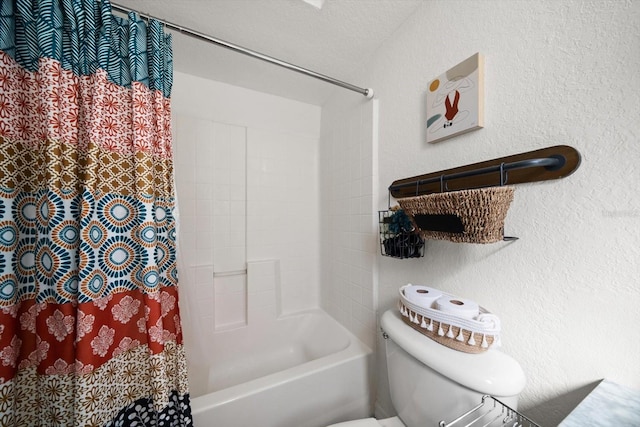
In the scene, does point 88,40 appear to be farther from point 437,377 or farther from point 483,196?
point 437,377

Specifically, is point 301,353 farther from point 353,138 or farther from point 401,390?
point 353,138

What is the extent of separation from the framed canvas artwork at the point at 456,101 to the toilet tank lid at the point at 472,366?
718mm

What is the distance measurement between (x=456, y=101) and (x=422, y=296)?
Result: 72cm

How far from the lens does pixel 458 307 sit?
0.64m

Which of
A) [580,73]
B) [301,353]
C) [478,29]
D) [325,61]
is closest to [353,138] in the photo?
[325,61]

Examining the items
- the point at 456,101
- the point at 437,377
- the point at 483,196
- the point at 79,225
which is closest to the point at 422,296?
the point at 437,377

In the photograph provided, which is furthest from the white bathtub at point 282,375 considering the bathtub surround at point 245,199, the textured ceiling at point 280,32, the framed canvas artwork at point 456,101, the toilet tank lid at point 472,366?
the textured ceiling at point 280,32

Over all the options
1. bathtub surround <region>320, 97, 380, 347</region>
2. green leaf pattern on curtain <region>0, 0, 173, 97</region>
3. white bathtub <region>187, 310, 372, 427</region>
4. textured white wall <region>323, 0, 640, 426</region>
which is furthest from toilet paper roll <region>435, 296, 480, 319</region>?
green leaf pattern on curtain <region>0, 0, 173, 97</region>

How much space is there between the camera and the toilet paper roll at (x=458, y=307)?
0.63 metres

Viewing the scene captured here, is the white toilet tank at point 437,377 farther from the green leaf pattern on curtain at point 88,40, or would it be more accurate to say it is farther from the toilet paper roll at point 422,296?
the green leaf pattern on curtain at point 88,40

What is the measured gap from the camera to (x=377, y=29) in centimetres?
110

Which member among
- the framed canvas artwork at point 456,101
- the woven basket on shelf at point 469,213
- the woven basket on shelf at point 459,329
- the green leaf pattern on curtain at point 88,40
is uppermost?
the green leaf pattern on curtain at point 88,40

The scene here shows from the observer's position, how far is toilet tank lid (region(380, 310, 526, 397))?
1.77 ft

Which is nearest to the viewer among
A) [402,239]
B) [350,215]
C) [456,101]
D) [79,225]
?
[79,225]
